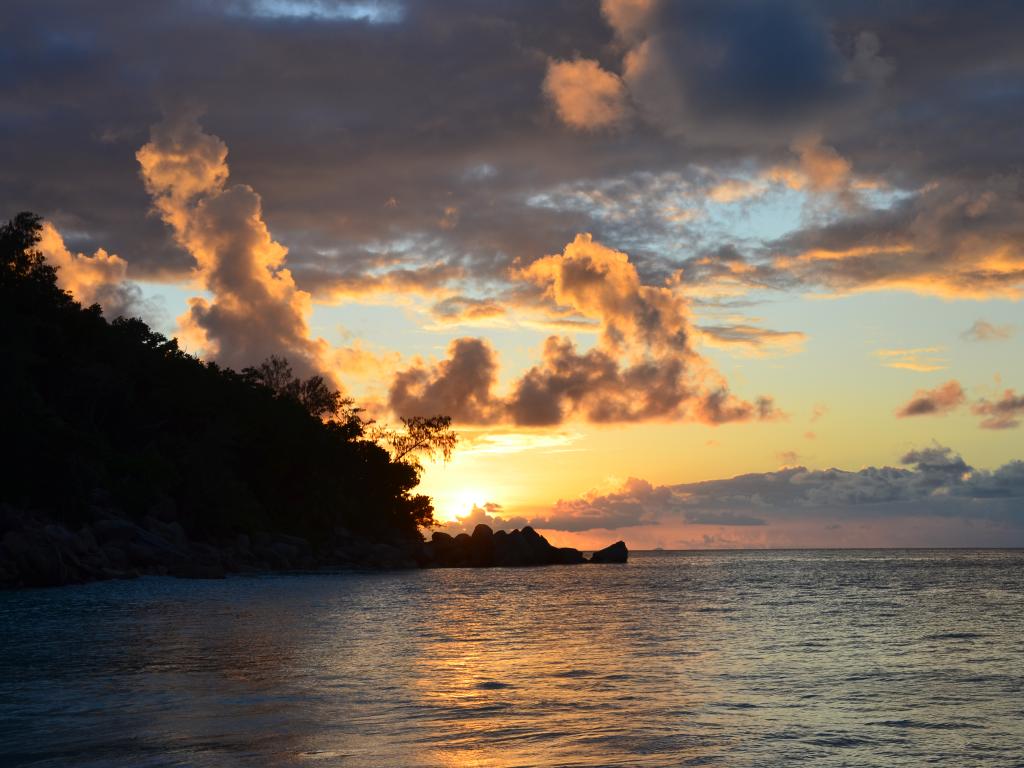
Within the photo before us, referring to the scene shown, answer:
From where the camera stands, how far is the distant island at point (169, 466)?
59.7 meters

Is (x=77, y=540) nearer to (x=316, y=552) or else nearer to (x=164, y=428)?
(x=164, y=428)

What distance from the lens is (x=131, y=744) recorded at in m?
14.5

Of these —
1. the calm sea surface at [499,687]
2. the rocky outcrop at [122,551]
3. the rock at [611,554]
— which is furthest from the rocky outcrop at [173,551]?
the rock at [611,554]

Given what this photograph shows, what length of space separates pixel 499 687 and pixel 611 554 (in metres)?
133

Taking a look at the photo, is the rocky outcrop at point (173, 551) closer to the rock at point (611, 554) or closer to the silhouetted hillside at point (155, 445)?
the silhouetted hillside at point (155, 445)

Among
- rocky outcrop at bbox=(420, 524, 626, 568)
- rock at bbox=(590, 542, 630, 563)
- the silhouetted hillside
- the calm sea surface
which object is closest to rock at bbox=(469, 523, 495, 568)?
rocky outcrop at bbox=(420, 524, 626, 568)

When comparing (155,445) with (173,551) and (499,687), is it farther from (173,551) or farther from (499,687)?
(499,687)

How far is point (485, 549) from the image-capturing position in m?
130

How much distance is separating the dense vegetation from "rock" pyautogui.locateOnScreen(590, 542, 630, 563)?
1566 inches

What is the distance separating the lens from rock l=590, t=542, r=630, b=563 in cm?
15100

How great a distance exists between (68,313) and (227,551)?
78.1 feet

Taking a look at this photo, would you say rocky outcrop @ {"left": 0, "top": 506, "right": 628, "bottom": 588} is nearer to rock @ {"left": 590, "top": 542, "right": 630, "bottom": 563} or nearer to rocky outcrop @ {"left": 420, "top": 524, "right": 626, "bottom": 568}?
rocky outcrop @ {"left": 420, "top": 524, "right": 626, "bottom": 568}

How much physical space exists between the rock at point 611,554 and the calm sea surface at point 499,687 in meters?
108

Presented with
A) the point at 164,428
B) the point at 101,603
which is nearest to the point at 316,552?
the point at 164,428
